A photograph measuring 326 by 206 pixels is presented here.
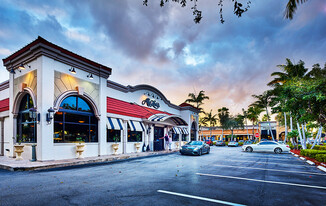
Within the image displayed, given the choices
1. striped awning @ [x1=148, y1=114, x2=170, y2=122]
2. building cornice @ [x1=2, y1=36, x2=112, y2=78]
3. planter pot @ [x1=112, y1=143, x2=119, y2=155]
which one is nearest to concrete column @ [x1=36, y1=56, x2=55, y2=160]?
building cornice @ [x1=2, y1=36, x2=112, y2=78]

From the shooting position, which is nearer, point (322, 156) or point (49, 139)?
point (49, 139)

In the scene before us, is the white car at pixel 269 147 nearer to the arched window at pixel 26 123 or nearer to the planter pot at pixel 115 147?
the planter pot at pixel 115 147

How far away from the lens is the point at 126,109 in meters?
19.0

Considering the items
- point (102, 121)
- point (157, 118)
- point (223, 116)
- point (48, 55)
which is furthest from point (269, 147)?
point (223, 116)

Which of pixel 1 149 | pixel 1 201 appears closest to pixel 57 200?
pixel 1 201

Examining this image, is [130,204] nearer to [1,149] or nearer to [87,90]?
[87,90]

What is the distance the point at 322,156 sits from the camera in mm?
13164

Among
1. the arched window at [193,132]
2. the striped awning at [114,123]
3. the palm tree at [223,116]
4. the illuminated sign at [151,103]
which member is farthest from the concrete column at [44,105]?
the palm tree at [223,116]

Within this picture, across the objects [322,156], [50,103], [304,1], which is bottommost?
[322,156]

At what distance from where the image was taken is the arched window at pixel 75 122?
1329 cm

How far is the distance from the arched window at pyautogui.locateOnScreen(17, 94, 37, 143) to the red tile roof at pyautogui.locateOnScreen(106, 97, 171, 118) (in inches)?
210

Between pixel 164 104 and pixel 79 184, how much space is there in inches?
823

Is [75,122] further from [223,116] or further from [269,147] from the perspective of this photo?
[223,116]

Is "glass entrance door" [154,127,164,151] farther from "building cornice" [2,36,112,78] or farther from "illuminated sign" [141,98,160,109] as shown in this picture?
"building cornice" [2,36,112,78]
